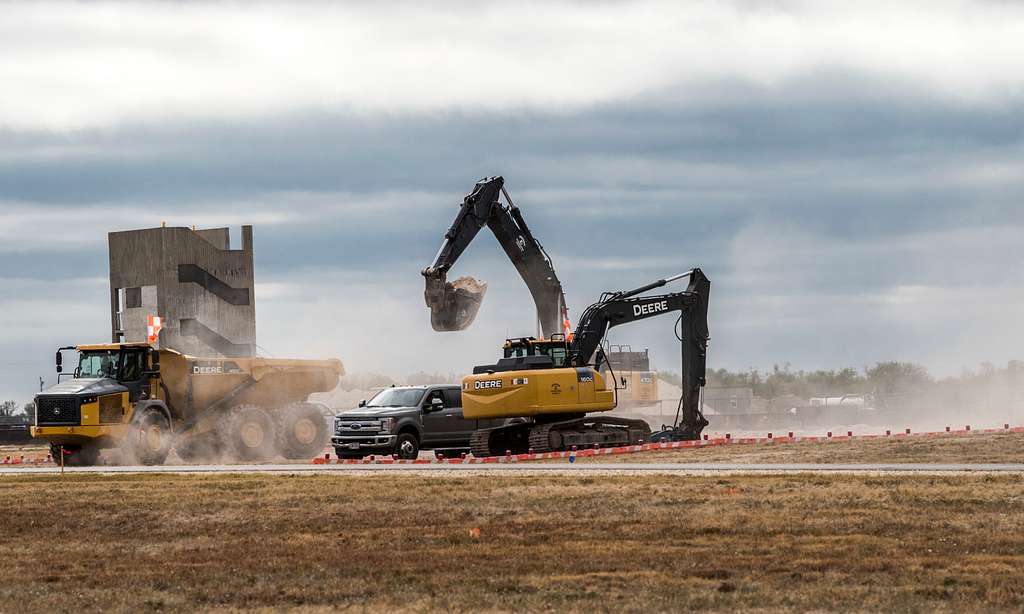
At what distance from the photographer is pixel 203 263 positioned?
82.6 metres

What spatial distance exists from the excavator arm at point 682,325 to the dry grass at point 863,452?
3.70 m

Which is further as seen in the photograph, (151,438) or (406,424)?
(151,438)

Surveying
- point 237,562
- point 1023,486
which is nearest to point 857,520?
point 1023,486

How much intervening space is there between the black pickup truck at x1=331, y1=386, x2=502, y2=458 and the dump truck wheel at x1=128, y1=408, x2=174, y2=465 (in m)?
5.32

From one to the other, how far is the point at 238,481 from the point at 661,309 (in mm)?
21076

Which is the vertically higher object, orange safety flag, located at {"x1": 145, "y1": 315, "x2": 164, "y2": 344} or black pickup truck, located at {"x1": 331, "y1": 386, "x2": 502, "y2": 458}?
orange safety flag, located at {"x1": 145, "y1": 315, "x2": 164, "y2": 344}

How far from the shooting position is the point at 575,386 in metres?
42.9

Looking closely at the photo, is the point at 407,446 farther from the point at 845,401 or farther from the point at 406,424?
the point at 845,401

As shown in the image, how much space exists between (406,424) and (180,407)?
27.4 feet

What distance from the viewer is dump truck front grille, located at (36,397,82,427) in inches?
1614

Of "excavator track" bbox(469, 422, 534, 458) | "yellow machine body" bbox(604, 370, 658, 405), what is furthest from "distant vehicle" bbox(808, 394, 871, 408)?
"excavator track" bbox(469, 422, 534, 458)

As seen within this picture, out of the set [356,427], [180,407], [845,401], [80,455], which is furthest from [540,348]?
[845,401]

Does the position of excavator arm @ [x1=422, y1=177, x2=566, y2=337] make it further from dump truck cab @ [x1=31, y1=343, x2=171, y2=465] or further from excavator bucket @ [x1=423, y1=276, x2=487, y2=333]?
dump truck cab @ [x1=31, y1=343, x2=171, y2=465]

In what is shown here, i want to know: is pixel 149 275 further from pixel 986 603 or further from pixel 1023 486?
pixel 986 603
